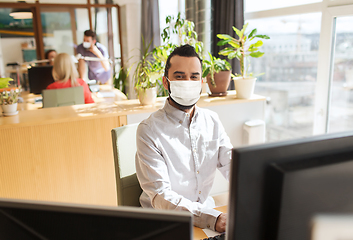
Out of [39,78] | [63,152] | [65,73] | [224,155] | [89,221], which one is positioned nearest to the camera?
[89,221]

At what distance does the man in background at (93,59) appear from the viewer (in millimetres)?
4535

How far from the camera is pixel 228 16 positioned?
3.18 meters

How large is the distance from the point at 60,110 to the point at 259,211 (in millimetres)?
1960

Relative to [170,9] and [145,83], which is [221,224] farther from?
[170,9]

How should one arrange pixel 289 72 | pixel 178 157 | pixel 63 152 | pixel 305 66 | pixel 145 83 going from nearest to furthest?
pixel 178 157 → pixel 63 152 → pixel 145 83 → pixel 305 66 → pixel 289 72

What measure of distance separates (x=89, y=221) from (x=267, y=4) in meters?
3.02

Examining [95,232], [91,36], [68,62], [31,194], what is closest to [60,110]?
[31,194]

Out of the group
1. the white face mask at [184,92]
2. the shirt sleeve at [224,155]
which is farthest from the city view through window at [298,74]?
the white face mask at [184,92]

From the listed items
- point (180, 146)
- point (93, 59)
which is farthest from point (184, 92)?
point (93, 59)

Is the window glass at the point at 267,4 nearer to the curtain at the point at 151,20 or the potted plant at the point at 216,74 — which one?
the potted plant at the point at 216,74

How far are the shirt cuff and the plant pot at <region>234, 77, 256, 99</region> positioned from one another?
145cm

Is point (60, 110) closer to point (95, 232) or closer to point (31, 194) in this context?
point (31, 194)

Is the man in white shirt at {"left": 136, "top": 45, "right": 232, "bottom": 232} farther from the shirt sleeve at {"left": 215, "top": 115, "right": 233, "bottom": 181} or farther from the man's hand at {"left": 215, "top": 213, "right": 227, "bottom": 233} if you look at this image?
the man's hand at {"left": 215, "top": 213, "right": 227, "bottom": 233}

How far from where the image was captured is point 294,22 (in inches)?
107
